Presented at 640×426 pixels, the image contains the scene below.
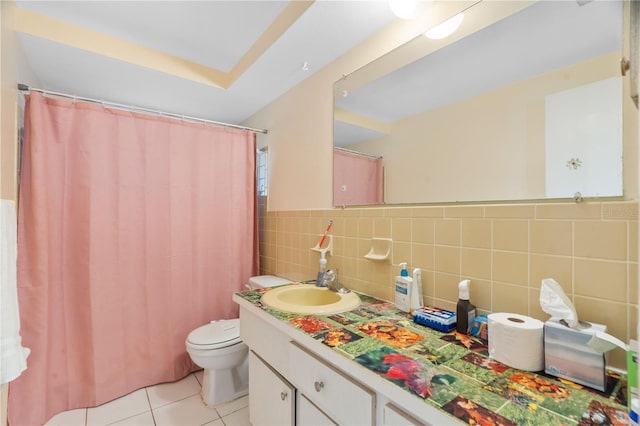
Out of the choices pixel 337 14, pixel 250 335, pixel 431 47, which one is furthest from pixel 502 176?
pixel 250 335

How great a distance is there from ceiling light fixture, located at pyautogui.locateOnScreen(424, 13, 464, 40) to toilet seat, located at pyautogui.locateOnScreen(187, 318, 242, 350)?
1868mm

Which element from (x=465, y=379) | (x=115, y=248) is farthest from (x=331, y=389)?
(x=115, y=248)

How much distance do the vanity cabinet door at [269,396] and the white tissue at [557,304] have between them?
2.85ft

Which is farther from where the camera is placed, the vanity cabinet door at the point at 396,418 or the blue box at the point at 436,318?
the blue box at the point at 436,318

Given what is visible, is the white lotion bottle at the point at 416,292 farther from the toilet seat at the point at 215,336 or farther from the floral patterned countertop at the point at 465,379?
the toilet seat at the point at 215,336

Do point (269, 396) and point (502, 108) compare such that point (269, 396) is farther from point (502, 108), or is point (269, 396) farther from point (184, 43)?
point (184, 43)

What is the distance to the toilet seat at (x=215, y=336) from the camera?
5.33ft

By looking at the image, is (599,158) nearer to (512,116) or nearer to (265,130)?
(512,116)

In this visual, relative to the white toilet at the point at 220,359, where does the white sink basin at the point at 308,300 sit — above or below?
above

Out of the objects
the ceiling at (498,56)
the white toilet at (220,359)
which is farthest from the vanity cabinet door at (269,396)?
the ceiling at (498,56)

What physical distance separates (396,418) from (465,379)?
191mm

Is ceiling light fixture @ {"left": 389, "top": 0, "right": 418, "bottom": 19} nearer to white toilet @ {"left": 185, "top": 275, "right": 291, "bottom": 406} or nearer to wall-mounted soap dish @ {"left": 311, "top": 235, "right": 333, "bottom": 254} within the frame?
wall-mounted soap dish @ {"left": 311, "top": 235, "right": 333, "bottom": 254}

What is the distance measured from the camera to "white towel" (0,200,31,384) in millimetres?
974

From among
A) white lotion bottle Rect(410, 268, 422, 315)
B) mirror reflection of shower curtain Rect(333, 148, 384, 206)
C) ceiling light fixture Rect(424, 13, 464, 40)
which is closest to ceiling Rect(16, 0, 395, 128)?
ceiling light fixture Rect(424, 13, 464, 40)
